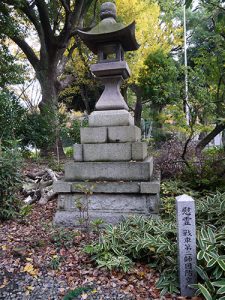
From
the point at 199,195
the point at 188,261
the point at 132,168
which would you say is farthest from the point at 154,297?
the point at 199,195

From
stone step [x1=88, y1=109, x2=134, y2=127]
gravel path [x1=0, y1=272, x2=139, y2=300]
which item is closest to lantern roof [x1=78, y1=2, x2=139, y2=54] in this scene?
stone step [x1=88, y1=109, x2=134, y2=127]

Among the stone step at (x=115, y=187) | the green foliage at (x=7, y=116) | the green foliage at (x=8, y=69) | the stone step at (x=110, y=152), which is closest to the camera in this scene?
the stone step at (x=115, y=187)

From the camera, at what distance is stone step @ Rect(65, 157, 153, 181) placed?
4.65 meters

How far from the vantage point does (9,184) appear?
16.2ft

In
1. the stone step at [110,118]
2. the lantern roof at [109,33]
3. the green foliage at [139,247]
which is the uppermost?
the lantern roof at [109,33]

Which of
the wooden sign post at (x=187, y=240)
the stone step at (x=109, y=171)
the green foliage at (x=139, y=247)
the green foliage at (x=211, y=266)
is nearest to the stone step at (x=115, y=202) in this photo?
the stone step at (x=109, y=171)

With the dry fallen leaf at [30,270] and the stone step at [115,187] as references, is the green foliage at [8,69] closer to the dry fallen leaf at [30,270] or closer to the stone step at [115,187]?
the stone step at [115,187]

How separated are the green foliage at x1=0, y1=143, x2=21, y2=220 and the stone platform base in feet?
3.00

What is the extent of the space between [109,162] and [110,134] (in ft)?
1.76

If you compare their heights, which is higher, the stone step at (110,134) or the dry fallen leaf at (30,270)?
the stone step at (110,134)

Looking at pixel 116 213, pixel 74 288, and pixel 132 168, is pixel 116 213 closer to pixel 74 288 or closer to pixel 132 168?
pixel 132 168

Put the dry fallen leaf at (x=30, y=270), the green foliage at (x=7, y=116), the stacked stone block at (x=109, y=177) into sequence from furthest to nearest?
the green foliage at (x=7, y=116) → the stacked stone block at (x=109, y=177) → the dry fallen leaf at (x=30, y=270)

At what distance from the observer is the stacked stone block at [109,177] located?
179 inches

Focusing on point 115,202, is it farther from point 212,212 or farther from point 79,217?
point 212,212
